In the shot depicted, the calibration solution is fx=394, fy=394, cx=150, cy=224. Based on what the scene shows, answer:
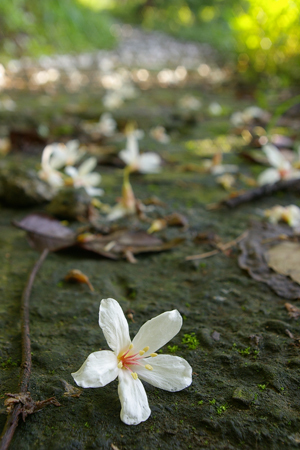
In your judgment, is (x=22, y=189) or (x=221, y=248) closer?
(x=221, y=248)

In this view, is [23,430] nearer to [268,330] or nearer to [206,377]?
[206,377]

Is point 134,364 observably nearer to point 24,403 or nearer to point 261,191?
point 24,403

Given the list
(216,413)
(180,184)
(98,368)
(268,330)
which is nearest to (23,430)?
(98,368)

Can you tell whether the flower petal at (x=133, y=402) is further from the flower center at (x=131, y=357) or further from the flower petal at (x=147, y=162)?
the flower petal at (x=147, y=162)

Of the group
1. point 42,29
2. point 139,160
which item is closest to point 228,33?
point 42,29

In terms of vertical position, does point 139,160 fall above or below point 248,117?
below

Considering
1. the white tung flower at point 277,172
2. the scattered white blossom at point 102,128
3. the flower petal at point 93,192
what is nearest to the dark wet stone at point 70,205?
the flower petal at point 93,192
